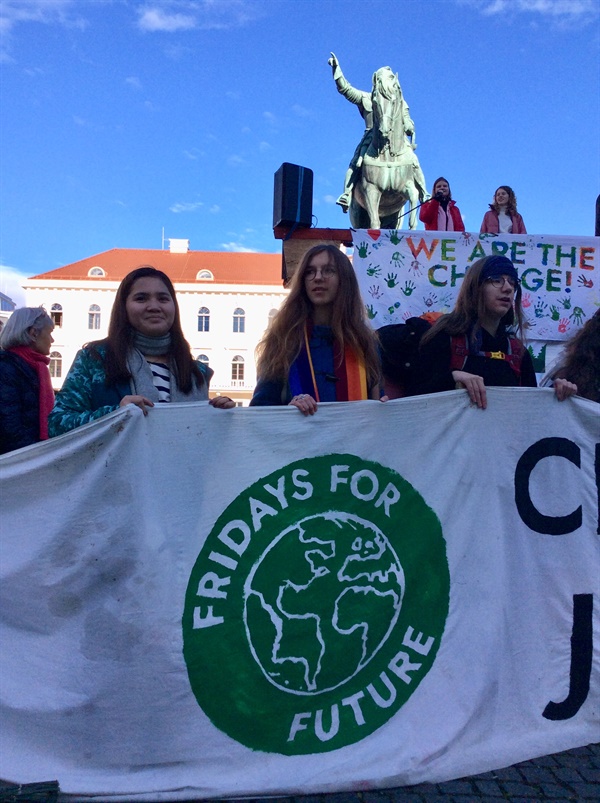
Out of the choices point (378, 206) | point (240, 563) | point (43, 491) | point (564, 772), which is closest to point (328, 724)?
point (240, 563)

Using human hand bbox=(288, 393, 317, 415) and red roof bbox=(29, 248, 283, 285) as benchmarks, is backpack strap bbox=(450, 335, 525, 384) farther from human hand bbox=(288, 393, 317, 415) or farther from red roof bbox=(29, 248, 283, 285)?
red roof bbox=(29, 248, 283, 285)

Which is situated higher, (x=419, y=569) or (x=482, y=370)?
(x=482, y=370)

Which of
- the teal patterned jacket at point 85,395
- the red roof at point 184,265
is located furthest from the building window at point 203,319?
the teal patterned jacket at point 85,395

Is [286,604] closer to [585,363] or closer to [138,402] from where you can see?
[138,402]

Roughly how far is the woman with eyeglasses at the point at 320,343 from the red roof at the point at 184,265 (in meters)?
52.7

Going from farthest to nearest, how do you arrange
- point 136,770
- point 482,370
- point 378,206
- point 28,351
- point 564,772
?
point 378,206, point 28,351, point 482,370, point 564,772, point 136,770

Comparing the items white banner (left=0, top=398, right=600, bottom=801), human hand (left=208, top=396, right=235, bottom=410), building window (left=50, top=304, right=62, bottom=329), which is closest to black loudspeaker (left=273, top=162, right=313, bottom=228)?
white banner (left=0, top=398, right=600, bottom=801)

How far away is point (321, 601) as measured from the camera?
2791 mm

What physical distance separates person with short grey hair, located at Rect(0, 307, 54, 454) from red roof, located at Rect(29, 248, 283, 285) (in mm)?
51751

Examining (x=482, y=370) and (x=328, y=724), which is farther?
(x=482, y=370)

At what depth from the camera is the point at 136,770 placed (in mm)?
2566

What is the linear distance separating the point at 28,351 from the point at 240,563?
85.9 inches

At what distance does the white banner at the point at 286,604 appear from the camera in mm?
2592

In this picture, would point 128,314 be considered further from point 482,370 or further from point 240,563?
point 482,370
